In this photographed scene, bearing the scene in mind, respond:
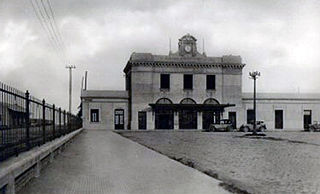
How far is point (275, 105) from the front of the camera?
54125 mm

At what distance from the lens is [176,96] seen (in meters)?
51.5

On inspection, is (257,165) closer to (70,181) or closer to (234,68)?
(70,181)

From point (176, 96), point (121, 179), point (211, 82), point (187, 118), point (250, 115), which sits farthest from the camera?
point (250, 115)

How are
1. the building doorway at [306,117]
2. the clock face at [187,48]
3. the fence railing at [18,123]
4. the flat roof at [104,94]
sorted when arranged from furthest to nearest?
1. the building doorway at [306,117]
2. the clock face at [187,48]
3. the flat roof at [104,94]
4. the fence railing at [18,123]

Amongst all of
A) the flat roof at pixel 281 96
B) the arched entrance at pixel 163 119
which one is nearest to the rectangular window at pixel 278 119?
the flat roof at pixel 281 96

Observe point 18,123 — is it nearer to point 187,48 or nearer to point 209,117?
point 209,117

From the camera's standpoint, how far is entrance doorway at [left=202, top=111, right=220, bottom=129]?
168 feet

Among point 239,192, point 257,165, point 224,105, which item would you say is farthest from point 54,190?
point 224,105

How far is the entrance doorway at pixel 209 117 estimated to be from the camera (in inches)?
2016

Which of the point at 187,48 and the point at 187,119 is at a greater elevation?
the point at 187,48

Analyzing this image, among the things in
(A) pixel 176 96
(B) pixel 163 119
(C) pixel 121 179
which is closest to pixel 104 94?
(B) pixel 163 119

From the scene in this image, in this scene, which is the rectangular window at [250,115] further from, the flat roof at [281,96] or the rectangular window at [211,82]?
the rectangular window at [211,82]

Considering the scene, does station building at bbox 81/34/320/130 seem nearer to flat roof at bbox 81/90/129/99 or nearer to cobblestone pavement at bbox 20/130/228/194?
flat roof at bbox 81/90/129/99

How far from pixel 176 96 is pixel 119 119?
23.8 feet
